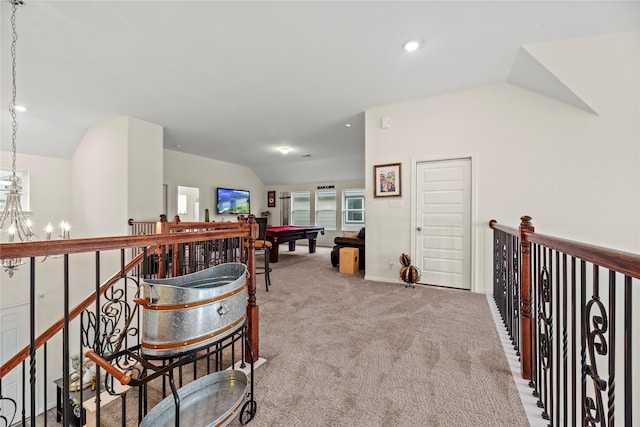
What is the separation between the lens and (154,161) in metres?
4.81

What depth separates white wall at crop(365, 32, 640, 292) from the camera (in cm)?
271

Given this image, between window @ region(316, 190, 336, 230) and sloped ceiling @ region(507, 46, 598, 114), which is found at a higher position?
sloped ceiling @ region(507, 46, 598, 114)

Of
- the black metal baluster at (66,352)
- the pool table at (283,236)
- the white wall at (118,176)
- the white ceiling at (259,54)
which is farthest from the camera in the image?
the pool table at (283,236)

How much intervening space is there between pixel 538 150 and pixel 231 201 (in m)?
7.36

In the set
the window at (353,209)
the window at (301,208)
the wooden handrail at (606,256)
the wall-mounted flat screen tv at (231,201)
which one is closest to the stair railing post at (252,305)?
the wooden handrail at (606,256)

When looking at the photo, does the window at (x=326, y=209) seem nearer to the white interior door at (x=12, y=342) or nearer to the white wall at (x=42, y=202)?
the white wall at (x=42, y=202)

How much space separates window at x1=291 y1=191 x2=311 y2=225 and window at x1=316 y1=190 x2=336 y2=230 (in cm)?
38

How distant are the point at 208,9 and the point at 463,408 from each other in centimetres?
330

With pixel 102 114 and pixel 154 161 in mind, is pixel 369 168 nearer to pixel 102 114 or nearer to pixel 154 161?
pixel 154 161

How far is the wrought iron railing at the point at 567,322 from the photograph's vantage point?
0.76 meters

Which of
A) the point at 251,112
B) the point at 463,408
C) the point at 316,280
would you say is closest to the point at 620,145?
the point at 463,408

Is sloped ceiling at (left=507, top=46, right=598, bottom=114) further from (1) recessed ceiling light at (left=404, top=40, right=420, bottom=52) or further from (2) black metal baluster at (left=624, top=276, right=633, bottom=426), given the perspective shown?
(2) black metal baluster at (left=624, top=276, right=633, bottom=426)

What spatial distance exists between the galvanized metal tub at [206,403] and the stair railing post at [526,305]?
171 centimetres

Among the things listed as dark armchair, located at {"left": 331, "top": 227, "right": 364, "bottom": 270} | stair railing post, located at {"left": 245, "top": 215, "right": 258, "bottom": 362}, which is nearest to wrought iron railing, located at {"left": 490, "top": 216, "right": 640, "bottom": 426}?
stair railing post, located at {"left": 245, "top": 215, "right": 258, "bottom": 362}
